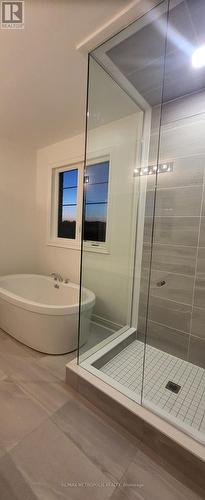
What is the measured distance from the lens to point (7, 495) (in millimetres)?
985

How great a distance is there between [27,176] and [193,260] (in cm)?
260

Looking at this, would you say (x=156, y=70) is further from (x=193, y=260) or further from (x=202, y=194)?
(x=193, y=260)

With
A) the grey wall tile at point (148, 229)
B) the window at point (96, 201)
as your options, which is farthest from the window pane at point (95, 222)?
the grey wall tile at point (148, 229)

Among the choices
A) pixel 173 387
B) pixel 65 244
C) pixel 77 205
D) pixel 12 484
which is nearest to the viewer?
pixel 12 484

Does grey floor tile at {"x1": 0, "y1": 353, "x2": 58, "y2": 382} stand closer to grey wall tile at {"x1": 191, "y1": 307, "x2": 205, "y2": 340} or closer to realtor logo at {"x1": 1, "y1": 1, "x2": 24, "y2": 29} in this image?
grey wall tile at {"x1": 191, "y1": 307, "x2": 205, "y2": 340}

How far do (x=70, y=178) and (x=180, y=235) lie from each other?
1818 millimetres

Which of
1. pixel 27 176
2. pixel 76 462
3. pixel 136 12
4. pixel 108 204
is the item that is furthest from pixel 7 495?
pixel 27 176

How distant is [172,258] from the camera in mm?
1979

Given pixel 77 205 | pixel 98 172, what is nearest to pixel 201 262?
pixel 98 172

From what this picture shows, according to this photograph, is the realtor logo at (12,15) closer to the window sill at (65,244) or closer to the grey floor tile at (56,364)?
the window sill at (65,244)

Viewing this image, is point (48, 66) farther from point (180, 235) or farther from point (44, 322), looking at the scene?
point (44, 322)

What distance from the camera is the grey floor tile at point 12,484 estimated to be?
0.98m

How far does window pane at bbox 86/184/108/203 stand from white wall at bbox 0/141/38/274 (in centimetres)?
144

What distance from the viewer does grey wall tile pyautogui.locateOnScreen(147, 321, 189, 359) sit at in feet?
6.51
